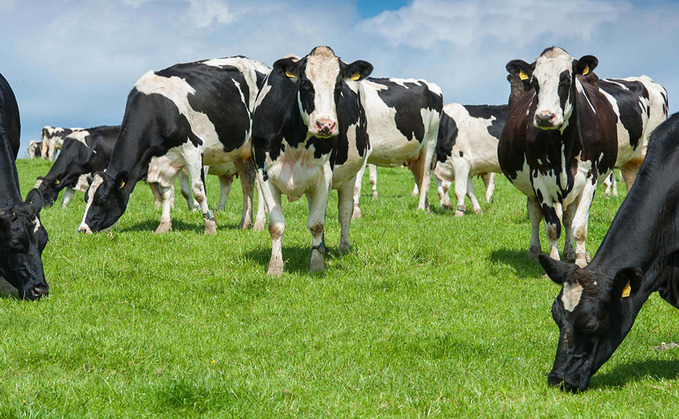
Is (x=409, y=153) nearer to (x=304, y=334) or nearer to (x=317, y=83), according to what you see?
(x=317, y=83)

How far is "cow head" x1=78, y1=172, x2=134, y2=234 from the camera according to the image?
11250 mm

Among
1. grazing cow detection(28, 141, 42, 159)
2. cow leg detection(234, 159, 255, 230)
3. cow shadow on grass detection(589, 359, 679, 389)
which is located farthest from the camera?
grazing cow detection(28, 141, 42, 159)

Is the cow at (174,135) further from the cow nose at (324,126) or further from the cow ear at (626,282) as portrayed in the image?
the cow ear at (626,282)

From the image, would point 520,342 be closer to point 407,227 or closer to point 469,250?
point 469,250

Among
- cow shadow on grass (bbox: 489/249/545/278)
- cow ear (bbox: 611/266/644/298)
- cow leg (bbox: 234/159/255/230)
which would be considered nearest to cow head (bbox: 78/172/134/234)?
cow leg (bbox: 234/159/255/230)

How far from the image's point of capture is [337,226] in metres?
11.9

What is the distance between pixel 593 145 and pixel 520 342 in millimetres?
3483

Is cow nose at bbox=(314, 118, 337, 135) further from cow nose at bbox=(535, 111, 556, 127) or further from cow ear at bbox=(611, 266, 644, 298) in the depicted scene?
cow ear at bbox=(611, 266, 644, 298)

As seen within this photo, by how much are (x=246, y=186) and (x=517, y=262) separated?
573 centimetres

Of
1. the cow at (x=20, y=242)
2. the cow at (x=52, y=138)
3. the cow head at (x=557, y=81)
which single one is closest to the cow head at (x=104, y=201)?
the cow at (x=20, y=242)

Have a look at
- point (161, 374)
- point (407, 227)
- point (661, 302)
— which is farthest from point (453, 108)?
point (161, 374)

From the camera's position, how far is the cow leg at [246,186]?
12492 mm

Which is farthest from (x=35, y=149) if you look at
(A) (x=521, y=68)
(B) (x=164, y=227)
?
(A) (x=521, y=68)

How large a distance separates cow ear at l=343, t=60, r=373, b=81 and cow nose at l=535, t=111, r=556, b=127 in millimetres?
2077
